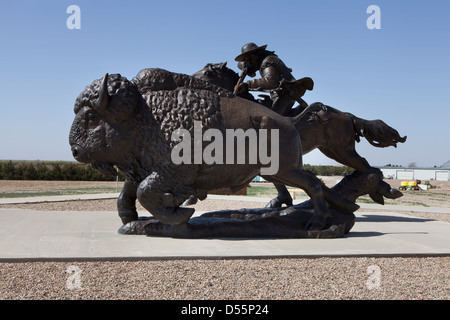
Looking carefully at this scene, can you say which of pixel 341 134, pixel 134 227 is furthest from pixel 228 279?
pixel 341 134

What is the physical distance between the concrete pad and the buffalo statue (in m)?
0.63

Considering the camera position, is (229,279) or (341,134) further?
(341,134)

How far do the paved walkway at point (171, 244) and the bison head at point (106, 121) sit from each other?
1013 millimetres

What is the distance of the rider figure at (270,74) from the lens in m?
6.80

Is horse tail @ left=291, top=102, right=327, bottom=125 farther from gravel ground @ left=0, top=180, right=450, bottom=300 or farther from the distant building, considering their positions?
the distant building

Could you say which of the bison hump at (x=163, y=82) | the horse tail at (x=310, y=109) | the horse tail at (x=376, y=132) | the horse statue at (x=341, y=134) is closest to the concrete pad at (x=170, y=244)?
the horse statue at (x=341, y=134)

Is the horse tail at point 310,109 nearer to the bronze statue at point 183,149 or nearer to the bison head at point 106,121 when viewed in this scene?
the bronze statue at point 183,149

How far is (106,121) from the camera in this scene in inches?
205

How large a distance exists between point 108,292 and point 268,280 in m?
1.35

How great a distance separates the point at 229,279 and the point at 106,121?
104 inches

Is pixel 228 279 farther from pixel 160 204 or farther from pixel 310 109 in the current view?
pixel 310 109

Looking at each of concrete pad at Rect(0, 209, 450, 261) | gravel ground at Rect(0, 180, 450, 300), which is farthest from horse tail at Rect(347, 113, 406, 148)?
gravel ground at Rect(0, 180, 450, 300)
